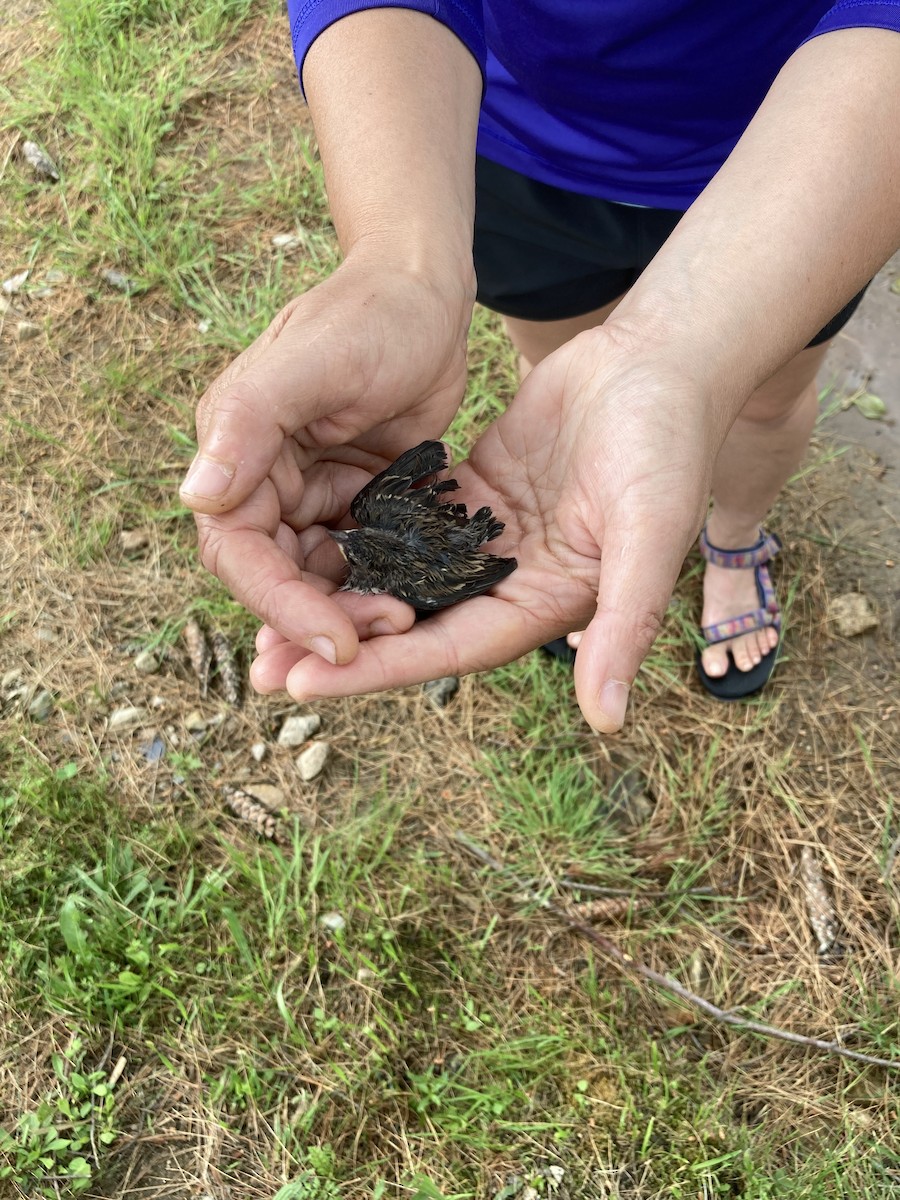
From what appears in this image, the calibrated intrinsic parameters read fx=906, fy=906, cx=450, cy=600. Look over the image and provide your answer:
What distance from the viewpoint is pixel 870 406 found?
4.79 meters

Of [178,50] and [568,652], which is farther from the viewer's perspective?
[178,50]

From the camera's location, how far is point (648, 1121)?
3053 millimetres

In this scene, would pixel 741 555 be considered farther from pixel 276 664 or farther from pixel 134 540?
pixel 134 540

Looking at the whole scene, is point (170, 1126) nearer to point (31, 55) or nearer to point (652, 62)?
point (652, 62)

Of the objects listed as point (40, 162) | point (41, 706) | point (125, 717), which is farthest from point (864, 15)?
point (40, 162)

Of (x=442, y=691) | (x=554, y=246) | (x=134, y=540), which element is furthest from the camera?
(x=134, y=540)

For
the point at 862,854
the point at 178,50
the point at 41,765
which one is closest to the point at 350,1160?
the point at 41,765

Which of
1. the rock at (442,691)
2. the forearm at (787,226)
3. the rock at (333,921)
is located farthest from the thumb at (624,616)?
the rock at (442,691)

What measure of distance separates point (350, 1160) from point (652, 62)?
3.51 meters

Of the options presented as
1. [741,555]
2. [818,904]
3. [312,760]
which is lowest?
[818,904]

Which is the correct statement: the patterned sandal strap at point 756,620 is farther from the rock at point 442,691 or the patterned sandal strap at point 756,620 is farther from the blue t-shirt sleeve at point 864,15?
the blue t-shirt sleeve at point 864,15

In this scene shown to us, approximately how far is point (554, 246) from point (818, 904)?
266cm

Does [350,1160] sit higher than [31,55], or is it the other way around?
[31,55]

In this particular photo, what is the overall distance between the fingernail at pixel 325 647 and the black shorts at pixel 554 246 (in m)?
1.63
